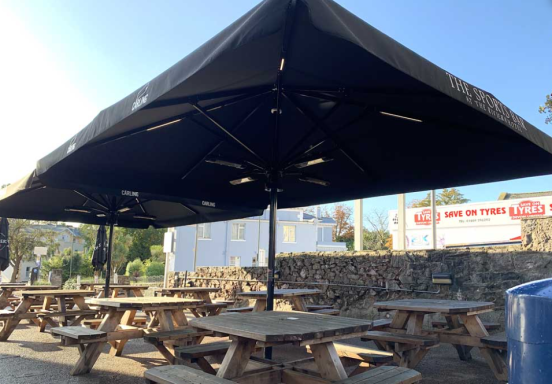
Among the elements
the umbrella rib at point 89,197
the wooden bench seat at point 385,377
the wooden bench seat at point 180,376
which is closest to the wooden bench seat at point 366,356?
the wooden bench seat at point 385,377

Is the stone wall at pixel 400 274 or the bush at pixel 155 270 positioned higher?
the stone wall at pixel 400 274

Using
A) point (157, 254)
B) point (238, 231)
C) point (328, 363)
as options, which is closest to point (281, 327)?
point (328, 363)

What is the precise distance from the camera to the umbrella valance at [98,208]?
6203mm

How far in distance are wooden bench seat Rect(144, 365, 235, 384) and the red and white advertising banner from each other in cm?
1519

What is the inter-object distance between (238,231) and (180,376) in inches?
1260

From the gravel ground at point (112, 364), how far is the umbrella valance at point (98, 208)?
6.68 ft

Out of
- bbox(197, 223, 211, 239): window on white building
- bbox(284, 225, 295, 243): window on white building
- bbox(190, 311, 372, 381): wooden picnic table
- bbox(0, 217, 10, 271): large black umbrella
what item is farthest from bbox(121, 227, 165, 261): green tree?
bbox(190, 311, 372, 381): wooden picnic table

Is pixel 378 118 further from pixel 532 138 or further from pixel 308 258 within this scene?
pixel 308 258

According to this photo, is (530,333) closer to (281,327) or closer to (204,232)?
(281,327)

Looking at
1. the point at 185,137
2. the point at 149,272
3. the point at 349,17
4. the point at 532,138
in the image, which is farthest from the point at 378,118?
the point at 149,272

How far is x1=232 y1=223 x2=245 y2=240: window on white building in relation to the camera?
34.0 meters

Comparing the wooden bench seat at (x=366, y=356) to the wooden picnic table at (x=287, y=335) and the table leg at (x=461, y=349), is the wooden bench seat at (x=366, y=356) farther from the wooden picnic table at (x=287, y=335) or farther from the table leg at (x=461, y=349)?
the table leg at (x=461, y=349)

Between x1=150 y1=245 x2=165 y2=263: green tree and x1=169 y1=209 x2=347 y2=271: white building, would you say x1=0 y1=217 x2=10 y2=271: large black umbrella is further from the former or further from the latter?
x1=150 y1=245 x2=165 y2=263: green tree

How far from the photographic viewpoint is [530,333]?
1388mm
